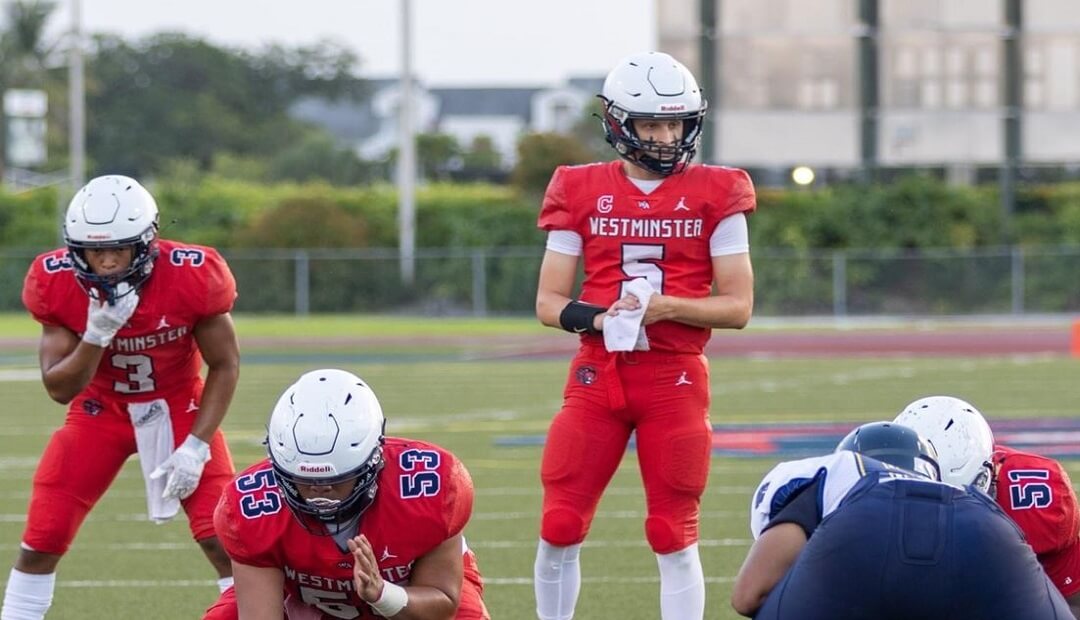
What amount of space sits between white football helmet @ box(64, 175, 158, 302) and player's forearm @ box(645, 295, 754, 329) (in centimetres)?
157

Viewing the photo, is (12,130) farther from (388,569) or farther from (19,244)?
(388,569)

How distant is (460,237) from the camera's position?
29.0 meters

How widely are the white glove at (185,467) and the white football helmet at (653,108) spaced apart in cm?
159

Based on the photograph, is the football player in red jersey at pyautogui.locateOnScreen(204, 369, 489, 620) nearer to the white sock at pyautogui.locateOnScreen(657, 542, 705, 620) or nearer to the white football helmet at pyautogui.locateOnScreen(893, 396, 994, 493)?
the white sock at pyautogui.locateOnScreen(657, 542, 705, 620)

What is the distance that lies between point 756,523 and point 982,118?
24381mm

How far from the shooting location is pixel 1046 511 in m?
4.25

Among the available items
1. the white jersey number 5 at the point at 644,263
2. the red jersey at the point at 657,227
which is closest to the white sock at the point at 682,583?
the red jersey at the point at 657,227

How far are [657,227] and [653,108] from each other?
0.35m

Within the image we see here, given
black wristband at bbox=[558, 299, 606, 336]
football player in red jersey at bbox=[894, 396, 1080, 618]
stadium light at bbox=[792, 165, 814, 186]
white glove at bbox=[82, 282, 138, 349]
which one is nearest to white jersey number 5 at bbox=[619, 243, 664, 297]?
black wristband at bbox=[558, 299, 606, 336]

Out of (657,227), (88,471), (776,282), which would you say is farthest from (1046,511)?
(776,282)

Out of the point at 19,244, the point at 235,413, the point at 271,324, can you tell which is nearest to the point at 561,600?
the point at 235,413

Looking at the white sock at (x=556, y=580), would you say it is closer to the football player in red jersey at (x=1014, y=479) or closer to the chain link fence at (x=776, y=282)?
the football player in red jersey at (x=1014, y=479)

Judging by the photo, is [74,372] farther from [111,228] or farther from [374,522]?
[374,522]

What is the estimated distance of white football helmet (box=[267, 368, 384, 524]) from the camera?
3920 millimetres
